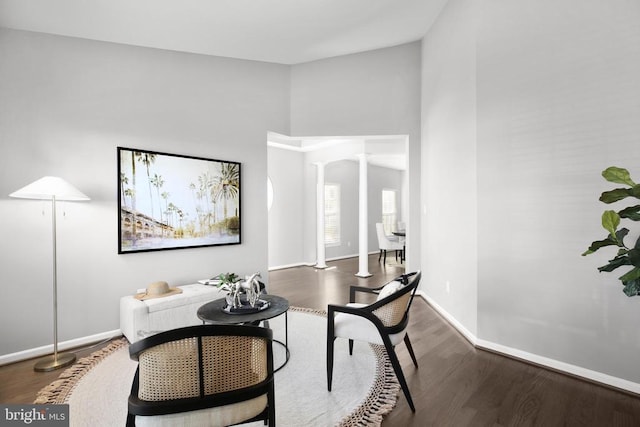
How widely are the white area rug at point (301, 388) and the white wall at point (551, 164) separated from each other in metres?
1.30

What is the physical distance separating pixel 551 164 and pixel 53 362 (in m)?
4.43

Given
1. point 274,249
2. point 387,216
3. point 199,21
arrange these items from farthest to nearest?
point 387,216, point 274,249, point 199,21

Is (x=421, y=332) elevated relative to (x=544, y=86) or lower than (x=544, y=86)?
lower

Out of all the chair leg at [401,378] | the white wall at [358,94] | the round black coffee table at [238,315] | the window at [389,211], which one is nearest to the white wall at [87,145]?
the white wall at [358,94]

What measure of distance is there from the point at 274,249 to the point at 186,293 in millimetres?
3686

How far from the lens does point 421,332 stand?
137 inches

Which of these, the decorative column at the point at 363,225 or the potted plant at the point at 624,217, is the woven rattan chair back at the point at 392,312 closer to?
the potted plant at the point at 624,217

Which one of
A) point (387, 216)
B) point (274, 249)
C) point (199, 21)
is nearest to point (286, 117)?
point (199, 21)

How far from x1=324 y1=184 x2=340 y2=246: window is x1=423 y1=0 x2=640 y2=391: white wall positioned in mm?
5058

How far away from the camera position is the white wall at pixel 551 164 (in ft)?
7.73

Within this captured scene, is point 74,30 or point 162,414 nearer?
point 162,414

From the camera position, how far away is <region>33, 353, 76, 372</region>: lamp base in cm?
268

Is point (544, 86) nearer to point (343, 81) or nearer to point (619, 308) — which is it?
point (619, 308)

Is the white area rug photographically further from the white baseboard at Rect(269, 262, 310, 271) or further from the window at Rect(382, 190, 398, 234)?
the window at Rect(382, 190, 398, 234)
